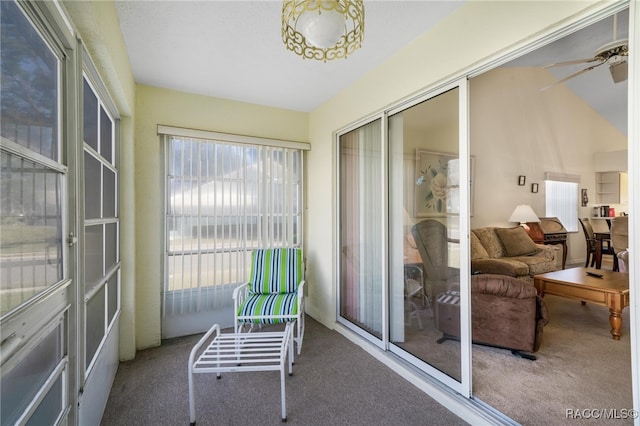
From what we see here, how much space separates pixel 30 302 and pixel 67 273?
367 millimetres

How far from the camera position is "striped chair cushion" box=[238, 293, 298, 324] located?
259cm

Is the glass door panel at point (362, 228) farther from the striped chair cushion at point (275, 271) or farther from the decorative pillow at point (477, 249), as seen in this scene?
the decorative pillow at point (477, 249)

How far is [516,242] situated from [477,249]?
0.99m

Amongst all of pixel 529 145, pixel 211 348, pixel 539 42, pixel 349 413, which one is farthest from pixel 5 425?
pixel 529 145

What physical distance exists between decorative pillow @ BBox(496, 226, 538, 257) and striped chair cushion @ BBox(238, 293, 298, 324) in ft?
12.0

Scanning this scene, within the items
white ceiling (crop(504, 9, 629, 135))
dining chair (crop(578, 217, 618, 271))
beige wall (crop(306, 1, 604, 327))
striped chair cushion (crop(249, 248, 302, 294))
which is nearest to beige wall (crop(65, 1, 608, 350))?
beige wall (crop(306, 1, 604, 327))

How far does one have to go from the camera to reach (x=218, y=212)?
3.25m

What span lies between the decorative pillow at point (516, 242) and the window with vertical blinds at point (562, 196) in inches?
44.5

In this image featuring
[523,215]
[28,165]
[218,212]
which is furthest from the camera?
[523,215]

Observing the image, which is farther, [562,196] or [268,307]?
[562,196]

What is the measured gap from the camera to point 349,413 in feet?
6.13

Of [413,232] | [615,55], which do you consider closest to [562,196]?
[615,55]

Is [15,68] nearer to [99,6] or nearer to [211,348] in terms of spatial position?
[99,6]

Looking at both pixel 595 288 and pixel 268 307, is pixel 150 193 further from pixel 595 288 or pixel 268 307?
pixel 595 288
